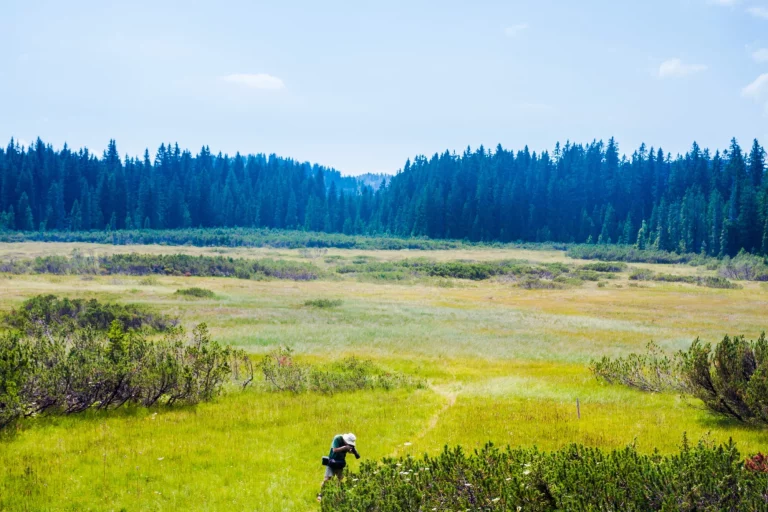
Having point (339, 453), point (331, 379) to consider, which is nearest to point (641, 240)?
point (331, 379)

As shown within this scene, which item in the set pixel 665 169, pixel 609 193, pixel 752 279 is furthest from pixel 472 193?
pixel 752 279

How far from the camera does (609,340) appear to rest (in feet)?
93.5

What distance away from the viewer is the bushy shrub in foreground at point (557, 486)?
6242 mm

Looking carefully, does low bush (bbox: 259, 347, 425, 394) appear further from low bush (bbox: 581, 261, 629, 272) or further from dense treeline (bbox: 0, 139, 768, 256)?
dense treeline (bbox: 0, 139, 768, 256)

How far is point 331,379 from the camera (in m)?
17.5

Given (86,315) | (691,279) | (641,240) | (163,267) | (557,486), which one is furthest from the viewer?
(641,240)

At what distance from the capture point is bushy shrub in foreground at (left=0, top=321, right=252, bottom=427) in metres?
12.0

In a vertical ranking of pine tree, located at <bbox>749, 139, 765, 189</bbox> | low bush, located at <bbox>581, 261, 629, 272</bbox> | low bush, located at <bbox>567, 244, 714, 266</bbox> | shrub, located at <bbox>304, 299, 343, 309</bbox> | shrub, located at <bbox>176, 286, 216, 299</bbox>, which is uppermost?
pine tree, located at <bbox>749, 139, 765, 189</bbox>

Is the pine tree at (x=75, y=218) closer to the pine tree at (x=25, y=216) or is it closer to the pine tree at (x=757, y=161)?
the pine tree at (x=25, y=216)

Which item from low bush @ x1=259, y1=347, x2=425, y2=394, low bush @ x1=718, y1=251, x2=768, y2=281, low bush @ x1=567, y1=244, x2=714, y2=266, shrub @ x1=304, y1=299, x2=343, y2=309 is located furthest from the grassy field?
low bush @ x1=567, y1=244, x2=714, y2=266

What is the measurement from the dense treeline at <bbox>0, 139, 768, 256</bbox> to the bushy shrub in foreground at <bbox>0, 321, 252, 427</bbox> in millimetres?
108460

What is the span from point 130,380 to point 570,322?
1079 inches

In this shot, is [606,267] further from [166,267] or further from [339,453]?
[339,453]

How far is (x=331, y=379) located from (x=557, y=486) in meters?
11.5
